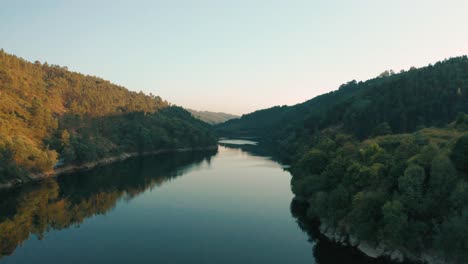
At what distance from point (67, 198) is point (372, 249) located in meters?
67.3

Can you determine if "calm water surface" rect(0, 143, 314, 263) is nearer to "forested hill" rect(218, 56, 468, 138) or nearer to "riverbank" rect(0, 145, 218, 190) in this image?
"riverbank" rect(0, 145, 218, 190)

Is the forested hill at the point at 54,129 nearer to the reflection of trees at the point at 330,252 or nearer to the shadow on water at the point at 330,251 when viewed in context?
the shadow on water at the point at 330,251

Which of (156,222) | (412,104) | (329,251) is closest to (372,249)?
(329,251)

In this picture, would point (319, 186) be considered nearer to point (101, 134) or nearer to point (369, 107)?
point (369, 107)

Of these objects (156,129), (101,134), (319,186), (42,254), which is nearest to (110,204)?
(42,254)

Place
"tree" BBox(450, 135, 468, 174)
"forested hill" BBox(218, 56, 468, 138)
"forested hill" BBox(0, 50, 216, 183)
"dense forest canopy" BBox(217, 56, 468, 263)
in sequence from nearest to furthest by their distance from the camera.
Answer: "dense forest canopy" BBox(217, 56, 468, 263), "tree" BBox(450, 135, 468, 174), "forested hill" BBox(0, 50, 216, 183), "forested hill" BBox(218, 56, 468, 138)

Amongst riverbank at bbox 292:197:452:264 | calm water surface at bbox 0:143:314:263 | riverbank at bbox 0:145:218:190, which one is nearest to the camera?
riverbank at bbox 292:197:452:264

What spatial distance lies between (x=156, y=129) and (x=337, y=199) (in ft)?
514

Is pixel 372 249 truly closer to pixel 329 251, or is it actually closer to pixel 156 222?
pixel 329 251

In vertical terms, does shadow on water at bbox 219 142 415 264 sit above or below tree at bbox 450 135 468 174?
below

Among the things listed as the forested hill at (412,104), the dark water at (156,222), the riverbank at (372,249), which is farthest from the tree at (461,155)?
the forested hill at (412,104)

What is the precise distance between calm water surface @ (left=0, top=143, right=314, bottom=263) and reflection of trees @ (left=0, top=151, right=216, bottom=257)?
0.18 metres

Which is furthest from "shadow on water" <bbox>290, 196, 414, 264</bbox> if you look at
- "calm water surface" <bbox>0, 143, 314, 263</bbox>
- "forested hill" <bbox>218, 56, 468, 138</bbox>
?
"forested hill" <bbox>218, 56, 468, 138</bbox>

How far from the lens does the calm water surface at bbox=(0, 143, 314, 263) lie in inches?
1967
